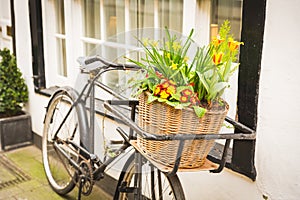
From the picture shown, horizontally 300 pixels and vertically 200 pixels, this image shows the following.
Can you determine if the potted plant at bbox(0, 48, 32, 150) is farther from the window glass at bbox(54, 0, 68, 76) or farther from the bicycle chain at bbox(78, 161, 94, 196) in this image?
the bicycle chain at bbox(78, 161, 94, 196)

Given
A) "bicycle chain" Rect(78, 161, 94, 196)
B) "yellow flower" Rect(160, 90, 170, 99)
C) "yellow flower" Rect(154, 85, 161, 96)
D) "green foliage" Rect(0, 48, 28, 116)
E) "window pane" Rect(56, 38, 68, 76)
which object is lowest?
"bicycle chain" Rect(78, 161, 94, 196)

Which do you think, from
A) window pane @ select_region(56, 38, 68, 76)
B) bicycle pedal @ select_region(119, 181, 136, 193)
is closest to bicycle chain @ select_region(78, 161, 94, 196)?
bicycle pedal @ select_region(119, 181, 136, 193)

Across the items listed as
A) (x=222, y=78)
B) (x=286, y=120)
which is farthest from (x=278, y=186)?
(x=222, y=78)

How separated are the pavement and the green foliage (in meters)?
0.44

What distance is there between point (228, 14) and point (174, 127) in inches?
38.5

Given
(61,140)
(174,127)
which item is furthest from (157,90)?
(61,140)

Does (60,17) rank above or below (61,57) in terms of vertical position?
above

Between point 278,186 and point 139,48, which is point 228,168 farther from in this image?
point 139,48

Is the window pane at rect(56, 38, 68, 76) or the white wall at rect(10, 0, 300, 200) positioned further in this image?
the window pane at rect(56, 38, 68, 76)

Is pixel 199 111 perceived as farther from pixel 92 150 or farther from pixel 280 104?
pixel 92 150

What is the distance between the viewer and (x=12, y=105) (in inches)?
156

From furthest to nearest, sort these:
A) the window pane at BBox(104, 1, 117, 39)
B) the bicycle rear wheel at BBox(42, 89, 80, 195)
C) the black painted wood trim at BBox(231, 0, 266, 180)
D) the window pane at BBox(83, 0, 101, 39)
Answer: the window pane at BBox(83, 0, 101, 39) < the window pane at BBox(104, 1, 117, 39) < the bicycle rear wheel at BBox(42, 89, 80, 195) < the black painted wood trim at BBox(231, 0, 266, 180)

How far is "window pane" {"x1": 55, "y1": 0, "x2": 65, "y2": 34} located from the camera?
12.3ft

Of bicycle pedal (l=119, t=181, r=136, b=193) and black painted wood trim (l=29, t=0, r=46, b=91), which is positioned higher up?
black painted wood trim (l=29, t=0, r=46, b=91)
